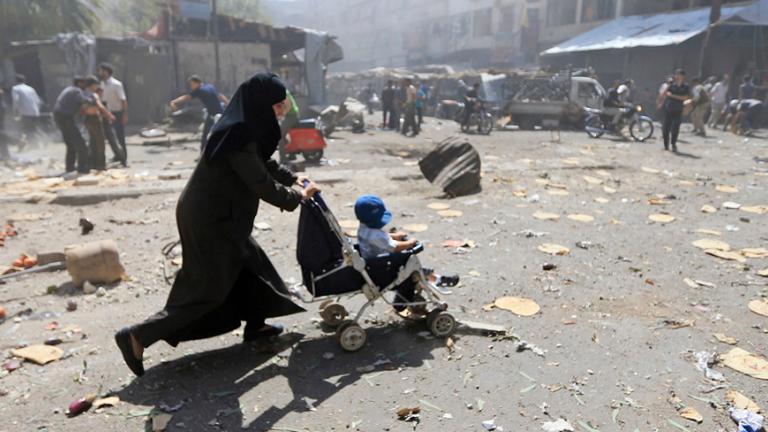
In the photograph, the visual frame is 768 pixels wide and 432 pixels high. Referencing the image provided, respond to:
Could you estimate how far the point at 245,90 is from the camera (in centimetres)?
254

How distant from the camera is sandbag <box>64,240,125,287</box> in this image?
409 cm

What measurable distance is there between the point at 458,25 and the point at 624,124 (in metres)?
34.1

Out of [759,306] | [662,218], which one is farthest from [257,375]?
[662,218]

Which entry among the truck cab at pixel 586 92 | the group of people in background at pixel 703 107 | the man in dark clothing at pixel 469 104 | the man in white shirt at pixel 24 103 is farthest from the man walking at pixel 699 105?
the man in white shirt at pixel 24 103

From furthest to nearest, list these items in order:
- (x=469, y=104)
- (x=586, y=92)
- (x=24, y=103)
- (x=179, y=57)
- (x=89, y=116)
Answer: (x=179, y=57) < (x=586, y=92) < (x=469, y=104) < (x=24, y=103) < (x=89, y=116)

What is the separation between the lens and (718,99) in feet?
52.6

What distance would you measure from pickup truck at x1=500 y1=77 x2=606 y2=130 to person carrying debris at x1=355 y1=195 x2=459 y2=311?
14870 millimetres

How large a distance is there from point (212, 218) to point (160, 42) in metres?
18.2

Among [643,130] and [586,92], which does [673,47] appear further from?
[643,130]

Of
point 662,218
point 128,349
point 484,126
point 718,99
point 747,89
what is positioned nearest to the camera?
point 128,349

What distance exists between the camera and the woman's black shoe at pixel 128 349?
2.64 meters

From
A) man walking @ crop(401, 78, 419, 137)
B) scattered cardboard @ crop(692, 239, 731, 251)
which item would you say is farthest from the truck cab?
scattered cardboard @ crop(692, 239, 731, 251)

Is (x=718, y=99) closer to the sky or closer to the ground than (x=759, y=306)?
closer to the sky

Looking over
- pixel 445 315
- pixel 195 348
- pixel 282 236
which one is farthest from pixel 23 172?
pixel 445 315
